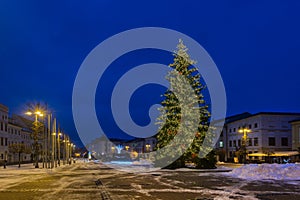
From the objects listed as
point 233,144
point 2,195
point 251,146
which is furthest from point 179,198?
point 233,144

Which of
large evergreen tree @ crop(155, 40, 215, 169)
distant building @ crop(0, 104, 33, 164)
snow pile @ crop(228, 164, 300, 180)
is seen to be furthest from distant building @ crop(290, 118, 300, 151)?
distant building @ crop(0, 104, 33, 164)

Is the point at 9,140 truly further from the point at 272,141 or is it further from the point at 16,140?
the point at 272,141

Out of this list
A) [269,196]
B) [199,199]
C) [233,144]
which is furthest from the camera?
[233,144]

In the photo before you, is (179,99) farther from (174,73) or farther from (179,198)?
(179,198)

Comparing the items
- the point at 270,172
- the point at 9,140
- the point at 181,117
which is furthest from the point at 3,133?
the point at 270,172

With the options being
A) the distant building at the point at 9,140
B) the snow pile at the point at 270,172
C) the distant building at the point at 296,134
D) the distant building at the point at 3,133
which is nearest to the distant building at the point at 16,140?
the distant building at the point at 9,140

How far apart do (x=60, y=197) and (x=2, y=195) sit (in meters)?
2.90

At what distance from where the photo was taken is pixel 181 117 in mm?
40719

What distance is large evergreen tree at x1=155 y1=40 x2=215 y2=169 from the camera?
3984cm

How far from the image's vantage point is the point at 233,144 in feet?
291

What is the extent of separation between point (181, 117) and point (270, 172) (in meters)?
14.7

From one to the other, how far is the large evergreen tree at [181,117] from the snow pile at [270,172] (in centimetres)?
1030

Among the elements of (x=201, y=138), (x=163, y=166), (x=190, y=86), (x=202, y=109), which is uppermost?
(x=190, y=86)

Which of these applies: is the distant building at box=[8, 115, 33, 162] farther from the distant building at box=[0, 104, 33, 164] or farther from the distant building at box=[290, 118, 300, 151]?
the distant building at box=[290, 118, 300, 151]
